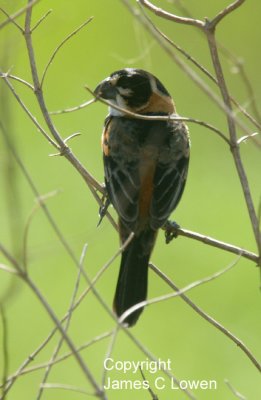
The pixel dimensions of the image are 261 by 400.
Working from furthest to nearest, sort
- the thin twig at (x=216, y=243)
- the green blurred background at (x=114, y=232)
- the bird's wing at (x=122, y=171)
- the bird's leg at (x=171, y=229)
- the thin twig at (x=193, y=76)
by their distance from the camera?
the green blurred background at (x=114, y=232) → the bird's leg at (x=171, y=229) → the bird's wing at (x=122, y=171) → the thin twig at (x=216, y=243) → the thin twig at (x=193, y=76)

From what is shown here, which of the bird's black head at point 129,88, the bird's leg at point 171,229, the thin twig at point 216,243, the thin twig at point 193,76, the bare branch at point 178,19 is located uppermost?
the bird's black head at point 129,88

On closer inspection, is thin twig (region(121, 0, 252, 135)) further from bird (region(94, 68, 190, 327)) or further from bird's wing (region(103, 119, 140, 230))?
bird's wing (region(103, 119, 140, 230))

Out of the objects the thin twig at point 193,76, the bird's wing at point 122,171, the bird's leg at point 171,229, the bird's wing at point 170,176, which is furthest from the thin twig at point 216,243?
the thin twig at point 193,76

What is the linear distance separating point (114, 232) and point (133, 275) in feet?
12.9

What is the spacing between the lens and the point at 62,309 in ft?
24.6

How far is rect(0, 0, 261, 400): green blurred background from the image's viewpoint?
6832mm

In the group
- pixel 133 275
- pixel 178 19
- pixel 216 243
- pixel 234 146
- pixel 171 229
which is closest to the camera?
pixel 234 146

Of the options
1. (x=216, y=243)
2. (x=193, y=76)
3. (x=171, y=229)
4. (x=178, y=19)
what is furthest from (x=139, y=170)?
(x=193, y=76)

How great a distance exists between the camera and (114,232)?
27.1 feet

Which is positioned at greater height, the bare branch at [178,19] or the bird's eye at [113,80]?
the bird's eye at [113,80]

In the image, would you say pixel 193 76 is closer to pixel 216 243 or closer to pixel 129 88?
pixel 216 243

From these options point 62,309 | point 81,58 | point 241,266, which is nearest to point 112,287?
point 62,309

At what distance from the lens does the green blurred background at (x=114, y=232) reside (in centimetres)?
683

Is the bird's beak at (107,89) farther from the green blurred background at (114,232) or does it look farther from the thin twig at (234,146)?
the thin twig at (234,146)
